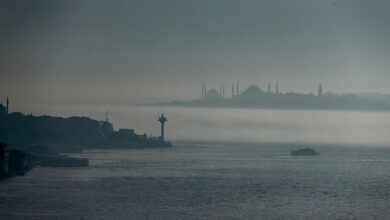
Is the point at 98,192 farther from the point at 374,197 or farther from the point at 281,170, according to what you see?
the point at 281,170

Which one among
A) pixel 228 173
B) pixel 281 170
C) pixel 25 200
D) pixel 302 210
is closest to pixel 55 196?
pixel 25 200

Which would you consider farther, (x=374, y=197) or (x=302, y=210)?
(x=374, y=197)

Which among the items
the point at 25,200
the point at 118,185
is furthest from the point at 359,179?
the point at 25,200

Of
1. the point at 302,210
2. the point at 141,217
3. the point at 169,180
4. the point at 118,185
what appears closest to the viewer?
the point at 141,217

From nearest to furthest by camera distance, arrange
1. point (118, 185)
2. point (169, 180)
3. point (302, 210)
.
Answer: point (302, 210), point (118, 185), point (169, 180)

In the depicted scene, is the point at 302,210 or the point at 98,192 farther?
the point at 98,192

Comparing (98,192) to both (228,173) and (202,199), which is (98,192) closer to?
(202,199)

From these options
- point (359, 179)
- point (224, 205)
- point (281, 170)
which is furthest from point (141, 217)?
point (281, 170)

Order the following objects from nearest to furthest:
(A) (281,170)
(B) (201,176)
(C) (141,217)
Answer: (C) (141,217) < (B) (201,176) < (A) (281,170)
